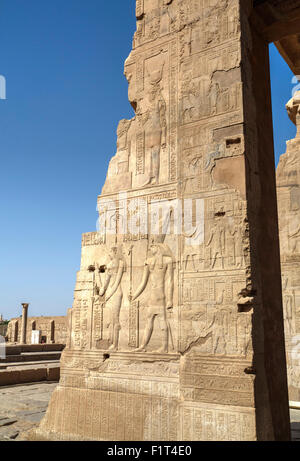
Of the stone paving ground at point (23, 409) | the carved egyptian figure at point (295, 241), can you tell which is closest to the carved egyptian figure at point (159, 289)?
the stone paving ground at point (23, 409)

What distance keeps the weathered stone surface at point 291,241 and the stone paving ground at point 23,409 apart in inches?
42.1

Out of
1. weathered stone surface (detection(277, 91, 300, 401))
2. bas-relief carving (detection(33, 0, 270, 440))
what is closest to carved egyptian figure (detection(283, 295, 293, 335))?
weathered stone surface (detection(277, 91, 300, 401))

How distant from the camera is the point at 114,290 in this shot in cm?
453

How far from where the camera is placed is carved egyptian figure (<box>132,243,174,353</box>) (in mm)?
4129

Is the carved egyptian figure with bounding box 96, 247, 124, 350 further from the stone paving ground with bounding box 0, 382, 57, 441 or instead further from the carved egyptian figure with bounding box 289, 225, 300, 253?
the carved egyptian figure with bounding box 289, 225, 300, 253

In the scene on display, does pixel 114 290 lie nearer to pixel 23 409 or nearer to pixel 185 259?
pixel 185 259

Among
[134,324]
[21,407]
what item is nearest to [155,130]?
[134,324]

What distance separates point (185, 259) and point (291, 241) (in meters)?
4.36

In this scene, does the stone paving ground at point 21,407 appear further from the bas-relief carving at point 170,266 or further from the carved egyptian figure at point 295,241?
the carved egyptian figure at point 295,241

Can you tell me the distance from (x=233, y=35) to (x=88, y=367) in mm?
3609

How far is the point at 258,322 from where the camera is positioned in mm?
3736

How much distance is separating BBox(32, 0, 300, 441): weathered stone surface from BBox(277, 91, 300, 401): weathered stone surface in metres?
3.33

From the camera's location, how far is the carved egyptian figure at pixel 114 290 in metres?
4.43

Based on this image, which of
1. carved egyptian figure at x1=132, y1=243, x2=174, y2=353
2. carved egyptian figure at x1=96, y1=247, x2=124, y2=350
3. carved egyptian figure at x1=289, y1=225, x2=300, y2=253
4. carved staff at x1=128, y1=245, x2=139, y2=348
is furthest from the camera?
carved egyptian figure at x1=289, y1=225, x2=300, y2=253
